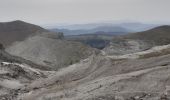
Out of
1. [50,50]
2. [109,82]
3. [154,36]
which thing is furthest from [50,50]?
[109,82]

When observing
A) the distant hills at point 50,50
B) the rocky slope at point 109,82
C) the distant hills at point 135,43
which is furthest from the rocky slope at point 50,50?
the rocky slope at point 109,82

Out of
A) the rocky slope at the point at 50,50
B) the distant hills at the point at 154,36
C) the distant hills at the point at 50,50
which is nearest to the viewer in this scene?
the distant hills at the point at 50,50

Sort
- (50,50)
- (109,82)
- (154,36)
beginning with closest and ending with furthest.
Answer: (109,82) < (50,50) < (154,36)

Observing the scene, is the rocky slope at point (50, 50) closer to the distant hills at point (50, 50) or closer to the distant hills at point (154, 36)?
the distant hills at point (50, 50)

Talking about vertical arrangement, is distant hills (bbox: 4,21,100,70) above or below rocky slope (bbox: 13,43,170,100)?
below

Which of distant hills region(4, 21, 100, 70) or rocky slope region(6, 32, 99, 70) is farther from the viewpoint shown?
rocky slope region(6, 32, 99, 70)

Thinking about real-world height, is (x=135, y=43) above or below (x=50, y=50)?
above

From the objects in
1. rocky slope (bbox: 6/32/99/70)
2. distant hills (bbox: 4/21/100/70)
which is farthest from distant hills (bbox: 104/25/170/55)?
rocky slope (bbox: 6/32/99/70)

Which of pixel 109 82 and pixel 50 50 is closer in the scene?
pixel 109 82

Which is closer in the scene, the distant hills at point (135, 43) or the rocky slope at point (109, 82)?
the rocky slope at point (109, 82)

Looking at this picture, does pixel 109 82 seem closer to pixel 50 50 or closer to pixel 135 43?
pixel 50 50

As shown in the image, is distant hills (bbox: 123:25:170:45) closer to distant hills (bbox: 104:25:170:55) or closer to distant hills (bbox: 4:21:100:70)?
distant hills (bbox: 104:25:170:55)

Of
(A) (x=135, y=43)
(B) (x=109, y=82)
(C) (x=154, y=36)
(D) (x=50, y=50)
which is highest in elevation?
(B) (x=109, y=82)

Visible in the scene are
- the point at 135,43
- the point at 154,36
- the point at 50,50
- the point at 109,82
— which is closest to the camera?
the point at 109,82
